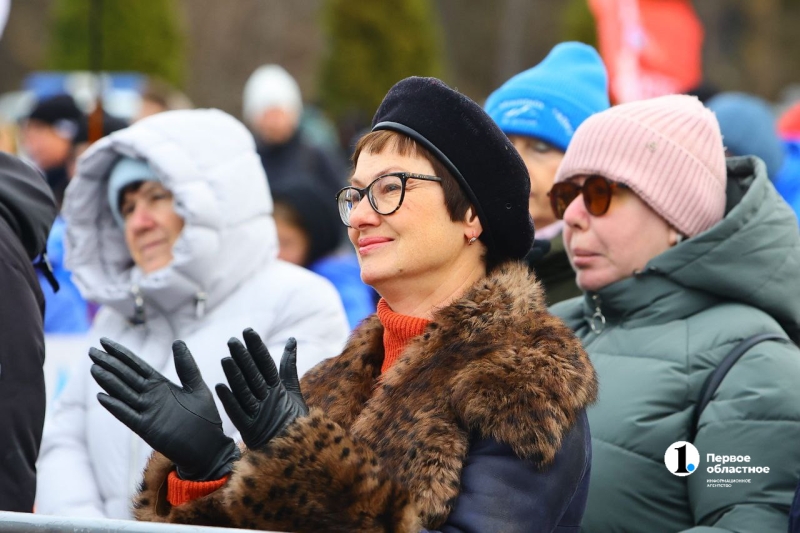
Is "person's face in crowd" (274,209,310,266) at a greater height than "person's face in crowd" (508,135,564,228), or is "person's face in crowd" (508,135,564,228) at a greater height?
"person's face in crowd" (508,135,564,228)

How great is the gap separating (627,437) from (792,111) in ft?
22.2

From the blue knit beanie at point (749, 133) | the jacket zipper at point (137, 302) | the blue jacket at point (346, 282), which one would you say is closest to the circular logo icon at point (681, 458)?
the jacket zipper at point (137, 302)

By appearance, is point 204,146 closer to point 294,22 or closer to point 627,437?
point 627,437

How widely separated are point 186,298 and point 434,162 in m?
1.74

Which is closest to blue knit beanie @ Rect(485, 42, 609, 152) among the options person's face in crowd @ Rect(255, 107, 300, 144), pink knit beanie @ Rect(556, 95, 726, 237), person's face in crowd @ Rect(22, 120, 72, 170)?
pink knit beanie @ Rect(556, 95, 726, 237)

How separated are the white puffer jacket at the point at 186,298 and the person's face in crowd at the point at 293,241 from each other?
155cm

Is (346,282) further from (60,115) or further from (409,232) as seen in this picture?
(60,115)

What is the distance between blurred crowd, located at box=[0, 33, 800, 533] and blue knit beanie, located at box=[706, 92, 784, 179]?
134cm

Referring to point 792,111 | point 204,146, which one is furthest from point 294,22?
point 204,146

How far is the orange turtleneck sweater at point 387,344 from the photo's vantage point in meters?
2.46

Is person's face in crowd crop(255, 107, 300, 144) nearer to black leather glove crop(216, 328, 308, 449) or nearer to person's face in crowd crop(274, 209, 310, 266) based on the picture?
person's face in crowd crop(274, 209, 310, 266)

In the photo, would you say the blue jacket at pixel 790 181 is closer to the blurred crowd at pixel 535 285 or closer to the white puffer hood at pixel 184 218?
the blurred crowd at pixel 535 285

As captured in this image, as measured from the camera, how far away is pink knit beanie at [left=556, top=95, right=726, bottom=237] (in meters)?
3.36

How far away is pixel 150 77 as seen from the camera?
64.4 feet
